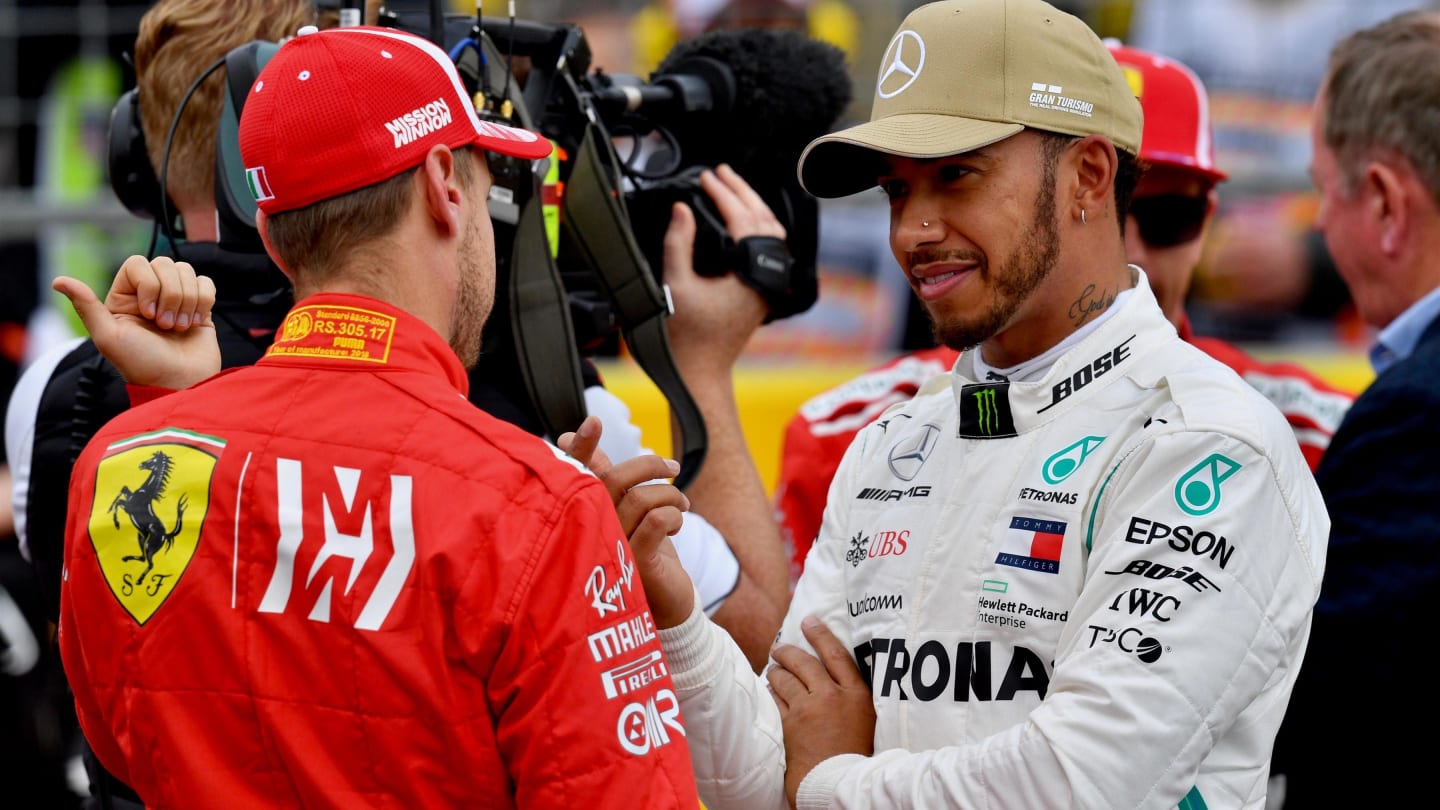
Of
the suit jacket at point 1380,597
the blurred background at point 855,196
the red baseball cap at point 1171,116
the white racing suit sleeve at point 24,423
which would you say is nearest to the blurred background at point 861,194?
the blurred background at point 855,196

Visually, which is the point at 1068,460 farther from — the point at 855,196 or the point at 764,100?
the point at 855,196

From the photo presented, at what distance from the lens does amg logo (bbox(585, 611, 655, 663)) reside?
5.62 feet

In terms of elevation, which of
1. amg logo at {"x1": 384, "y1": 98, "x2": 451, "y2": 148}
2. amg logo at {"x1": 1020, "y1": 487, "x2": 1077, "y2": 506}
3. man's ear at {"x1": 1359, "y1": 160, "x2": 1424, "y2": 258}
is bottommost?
amg logo at {"x1": 1020, "y1": 487, "x2": 1077, "y2": 506}

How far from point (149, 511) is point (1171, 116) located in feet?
7.53

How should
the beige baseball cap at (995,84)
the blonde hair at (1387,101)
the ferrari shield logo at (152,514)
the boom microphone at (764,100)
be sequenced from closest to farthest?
the ferrari shield logo at (152,514) → the beige baseball cap at (995,84) → the boom microphone at (764,100) → the blonde hair at (1387,101)

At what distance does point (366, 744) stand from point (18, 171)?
4712 mm

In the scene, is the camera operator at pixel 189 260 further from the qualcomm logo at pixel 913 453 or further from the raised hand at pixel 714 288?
the qualcomm logo at pixel 913 453

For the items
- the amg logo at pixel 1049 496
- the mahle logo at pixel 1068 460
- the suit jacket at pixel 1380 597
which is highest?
the mahle logo at pixel 1068 460

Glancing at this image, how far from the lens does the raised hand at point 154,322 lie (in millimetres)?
2123

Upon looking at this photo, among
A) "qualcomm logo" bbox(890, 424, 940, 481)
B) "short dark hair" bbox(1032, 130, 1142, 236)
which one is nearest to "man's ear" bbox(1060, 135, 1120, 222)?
"short dark hair" bbox(1032, 130, 1142, 236)

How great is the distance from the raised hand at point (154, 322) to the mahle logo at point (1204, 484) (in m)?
1.28

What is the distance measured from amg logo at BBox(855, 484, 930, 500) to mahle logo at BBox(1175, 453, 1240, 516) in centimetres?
38

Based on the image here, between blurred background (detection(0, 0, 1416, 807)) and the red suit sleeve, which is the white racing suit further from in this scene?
blurred background (detection(0, 0, 1416, 807))

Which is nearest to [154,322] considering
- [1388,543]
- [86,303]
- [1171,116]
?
[86,303]
